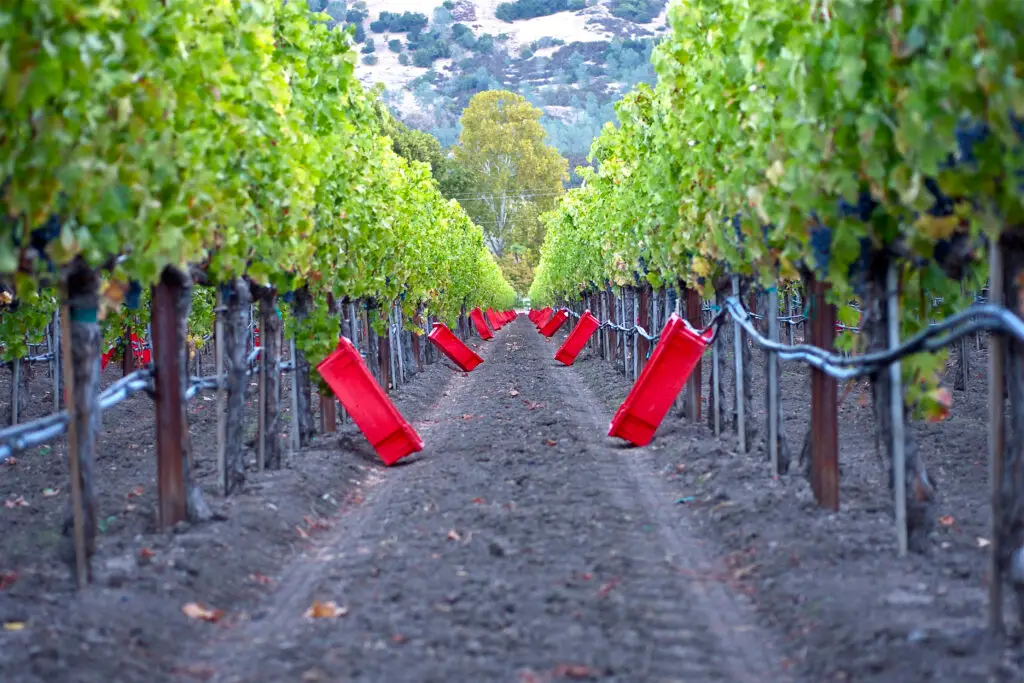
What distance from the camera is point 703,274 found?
11.5 metres

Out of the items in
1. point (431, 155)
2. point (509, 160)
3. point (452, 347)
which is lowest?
point (452, 347)

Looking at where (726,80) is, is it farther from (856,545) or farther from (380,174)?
(380,174)

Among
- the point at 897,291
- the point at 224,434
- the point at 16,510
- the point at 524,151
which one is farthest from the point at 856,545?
the point at 524,151

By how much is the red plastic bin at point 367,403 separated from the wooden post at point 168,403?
3.74 meters

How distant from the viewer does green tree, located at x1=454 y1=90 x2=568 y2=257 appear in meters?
85.0

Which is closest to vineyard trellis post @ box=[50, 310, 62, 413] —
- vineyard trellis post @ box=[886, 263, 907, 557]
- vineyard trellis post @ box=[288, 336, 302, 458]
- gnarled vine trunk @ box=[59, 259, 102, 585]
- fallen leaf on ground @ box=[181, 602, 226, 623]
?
vineyard trellis post @ box=[288, 336, 302, 458]

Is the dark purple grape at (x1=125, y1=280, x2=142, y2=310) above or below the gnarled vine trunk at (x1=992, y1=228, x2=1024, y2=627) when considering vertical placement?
above

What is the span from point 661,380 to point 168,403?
607cm

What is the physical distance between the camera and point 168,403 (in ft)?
26.7

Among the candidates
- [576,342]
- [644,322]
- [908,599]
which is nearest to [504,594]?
[908,599]

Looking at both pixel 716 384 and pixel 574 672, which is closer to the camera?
pixel 574 672

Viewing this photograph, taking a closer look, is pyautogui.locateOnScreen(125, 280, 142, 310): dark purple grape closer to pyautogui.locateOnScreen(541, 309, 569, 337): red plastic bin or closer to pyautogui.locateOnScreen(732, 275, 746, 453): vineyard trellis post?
pyautogui.locateOnScreen(732, 275, 746, 453): vineyard trellis post

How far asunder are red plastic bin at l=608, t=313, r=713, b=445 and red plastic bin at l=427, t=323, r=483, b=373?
13.3 m

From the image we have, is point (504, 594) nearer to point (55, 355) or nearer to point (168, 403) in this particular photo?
point (168, 403)
